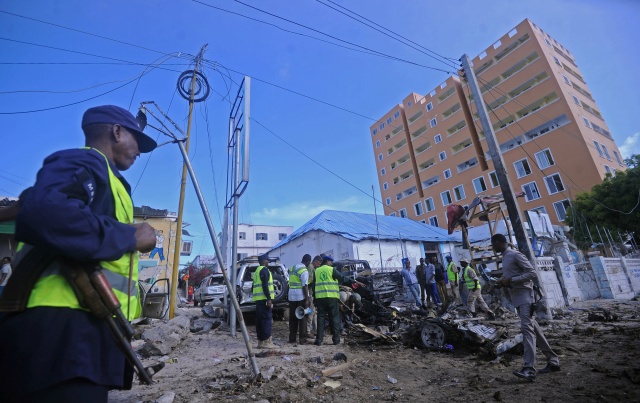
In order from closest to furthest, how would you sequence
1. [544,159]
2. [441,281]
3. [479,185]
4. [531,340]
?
[531,340]
[441,281]
[544,159]
[479,185]

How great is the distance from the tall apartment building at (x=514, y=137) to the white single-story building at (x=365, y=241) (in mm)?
12177

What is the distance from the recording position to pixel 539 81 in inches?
1272

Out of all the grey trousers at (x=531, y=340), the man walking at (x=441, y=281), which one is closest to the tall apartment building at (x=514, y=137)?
the man walking at (x=441, y=281)

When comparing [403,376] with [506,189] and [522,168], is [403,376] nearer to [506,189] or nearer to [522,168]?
[506,189]

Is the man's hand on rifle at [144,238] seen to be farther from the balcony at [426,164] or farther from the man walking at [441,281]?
the balcony at [426,164]

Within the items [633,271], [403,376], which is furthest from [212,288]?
[633,271]

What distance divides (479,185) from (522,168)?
4643 mm

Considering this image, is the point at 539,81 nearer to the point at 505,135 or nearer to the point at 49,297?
the point at 505,135

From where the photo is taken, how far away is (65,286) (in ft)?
3.78

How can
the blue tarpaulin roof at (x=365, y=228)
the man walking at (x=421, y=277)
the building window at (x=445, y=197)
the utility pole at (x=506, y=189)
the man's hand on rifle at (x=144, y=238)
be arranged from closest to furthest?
the man's hand on rifle at (x=144, y=238) → the utility pole at (x=506, y=189) → the man walking at (x=421, y=277) → the blue tarpaulin roof at (x=365, y=228) → the building window at (x=445, y=197)

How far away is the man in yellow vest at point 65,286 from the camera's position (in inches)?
40.8

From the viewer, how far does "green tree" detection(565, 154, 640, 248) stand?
2011 cm

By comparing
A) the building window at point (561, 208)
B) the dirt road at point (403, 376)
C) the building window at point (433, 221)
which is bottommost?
the dirt road at point (403, 376)

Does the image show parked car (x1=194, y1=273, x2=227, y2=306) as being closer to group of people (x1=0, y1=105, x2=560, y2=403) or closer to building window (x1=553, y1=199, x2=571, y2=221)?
group of people (x1=0, y1=105, x2=560, y2=403)
